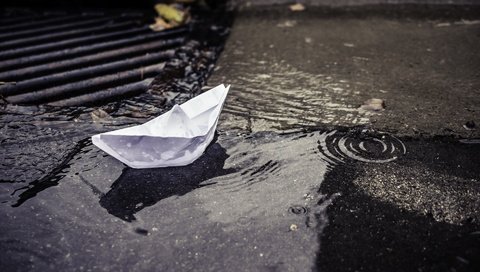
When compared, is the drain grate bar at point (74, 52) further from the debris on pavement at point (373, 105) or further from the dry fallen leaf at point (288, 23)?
the debris on pavement at point (373, 105)

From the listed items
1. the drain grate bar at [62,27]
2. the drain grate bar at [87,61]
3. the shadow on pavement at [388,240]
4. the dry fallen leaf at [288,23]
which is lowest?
the shadow on pavement at [388,240]

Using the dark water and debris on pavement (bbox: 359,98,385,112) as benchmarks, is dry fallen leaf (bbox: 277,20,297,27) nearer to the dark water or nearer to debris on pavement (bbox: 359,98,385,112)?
debris on pavement (bbox: 359,98,385,112)

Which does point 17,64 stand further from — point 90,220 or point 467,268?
point 467,268

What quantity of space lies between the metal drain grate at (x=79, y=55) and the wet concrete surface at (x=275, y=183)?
25cm

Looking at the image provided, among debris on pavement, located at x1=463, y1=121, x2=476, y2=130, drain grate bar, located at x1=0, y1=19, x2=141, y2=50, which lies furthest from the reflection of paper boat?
drain grate bar, located at x1=0, y1=19, x2=141, y2=50

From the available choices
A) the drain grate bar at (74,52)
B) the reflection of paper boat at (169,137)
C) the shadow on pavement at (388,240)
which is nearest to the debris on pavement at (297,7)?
the drain grate bar at (74,52)

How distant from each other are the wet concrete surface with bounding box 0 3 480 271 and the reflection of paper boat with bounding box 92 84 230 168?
0.25ft

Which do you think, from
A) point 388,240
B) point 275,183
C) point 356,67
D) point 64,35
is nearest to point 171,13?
point 64,35

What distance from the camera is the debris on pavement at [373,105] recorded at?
7.14 feet

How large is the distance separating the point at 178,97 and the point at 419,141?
58.1 inches

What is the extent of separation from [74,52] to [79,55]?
7 centimetres

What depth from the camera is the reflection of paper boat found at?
1.71m

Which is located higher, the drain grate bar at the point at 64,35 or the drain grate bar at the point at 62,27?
the drain grate bar at the point at 62,27

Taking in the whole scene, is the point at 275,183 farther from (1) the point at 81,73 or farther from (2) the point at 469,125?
(1) the point at 81,73
